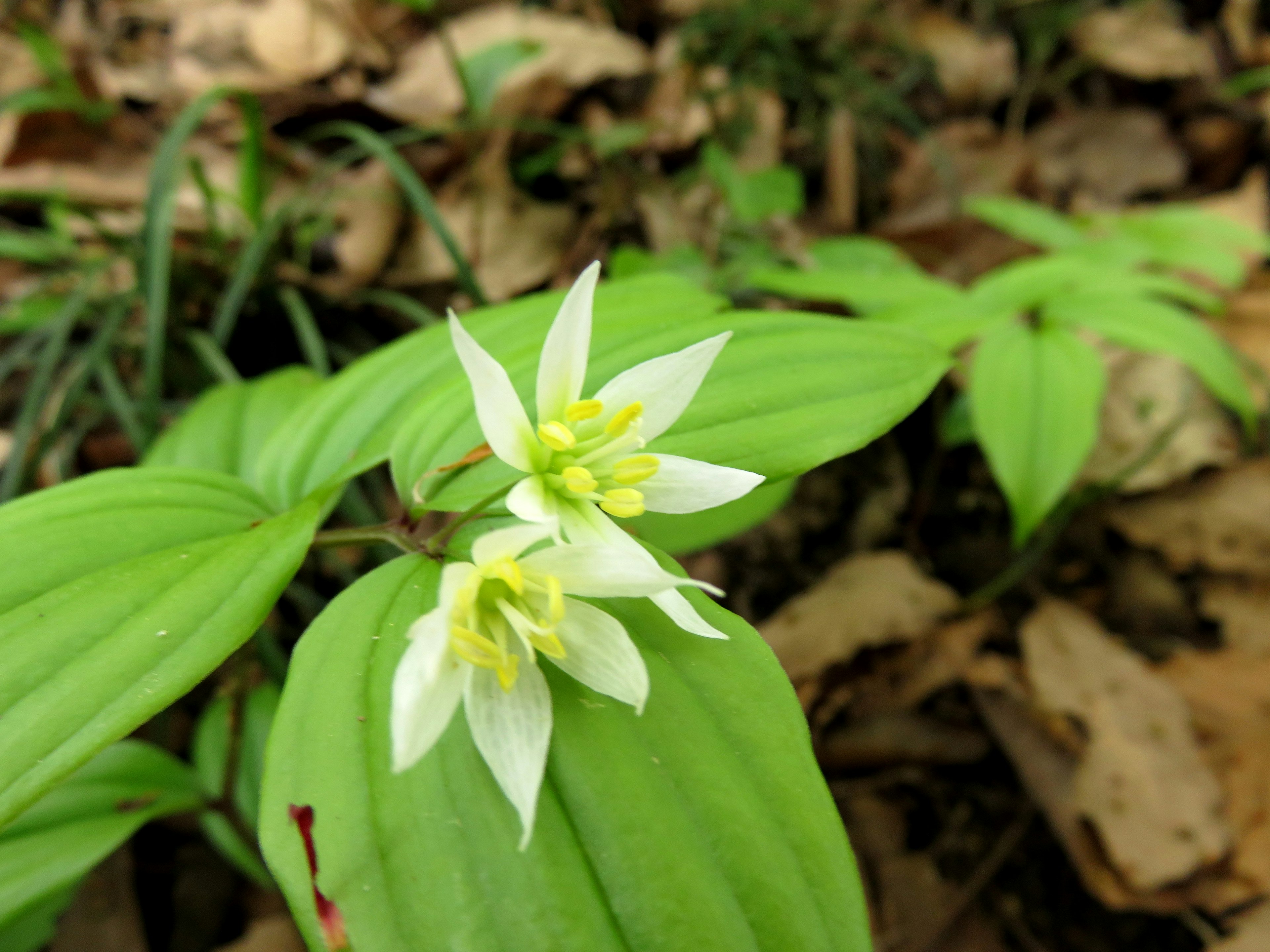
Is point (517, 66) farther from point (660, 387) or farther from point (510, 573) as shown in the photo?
point (510, 573)

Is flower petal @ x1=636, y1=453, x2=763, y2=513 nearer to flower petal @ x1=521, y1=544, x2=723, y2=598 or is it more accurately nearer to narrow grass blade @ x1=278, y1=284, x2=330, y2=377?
flower petal @ x1=521, y1=544, x2=723, y2=598

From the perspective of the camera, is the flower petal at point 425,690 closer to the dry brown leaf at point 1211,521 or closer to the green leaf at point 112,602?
the green leaf at point 112,602

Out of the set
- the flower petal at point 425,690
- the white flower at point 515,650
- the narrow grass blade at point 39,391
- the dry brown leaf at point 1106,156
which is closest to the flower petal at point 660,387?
the white flower at point 515,650

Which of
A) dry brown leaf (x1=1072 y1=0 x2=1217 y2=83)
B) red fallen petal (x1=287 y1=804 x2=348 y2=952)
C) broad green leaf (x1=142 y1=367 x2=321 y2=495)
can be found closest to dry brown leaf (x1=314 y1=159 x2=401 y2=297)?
broad green leaf (x1=142 y1=367 x2=321 y2=495)

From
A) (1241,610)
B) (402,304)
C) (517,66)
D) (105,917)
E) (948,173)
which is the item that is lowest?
(1241,610)

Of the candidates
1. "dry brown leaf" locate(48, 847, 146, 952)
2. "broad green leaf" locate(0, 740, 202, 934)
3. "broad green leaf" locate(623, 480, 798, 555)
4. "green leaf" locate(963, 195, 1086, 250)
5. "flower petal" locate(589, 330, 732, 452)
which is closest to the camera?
"flower petal" locate(589, 330, 732, 452)

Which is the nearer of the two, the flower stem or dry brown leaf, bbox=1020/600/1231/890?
the flower stem

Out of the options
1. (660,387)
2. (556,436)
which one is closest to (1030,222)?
(660,387)
